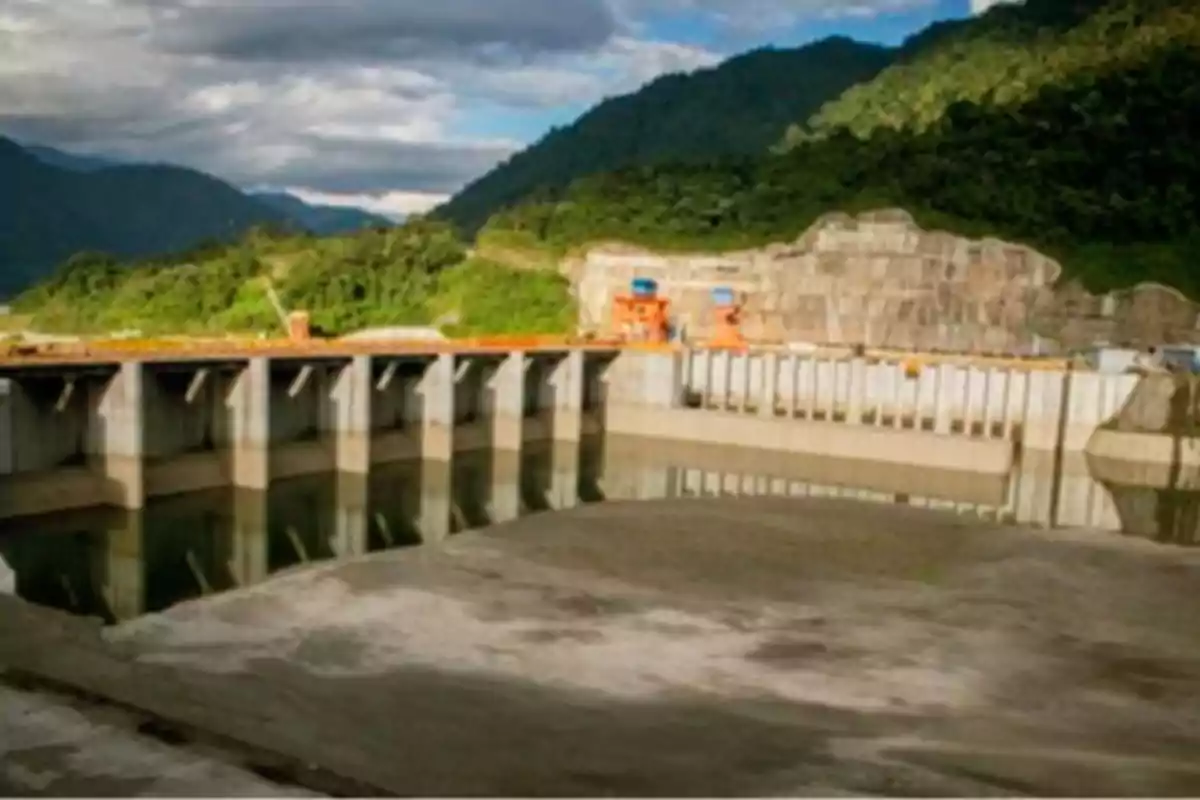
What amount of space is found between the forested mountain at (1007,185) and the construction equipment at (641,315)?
8733mm

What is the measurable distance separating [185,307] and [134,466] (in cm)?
4235

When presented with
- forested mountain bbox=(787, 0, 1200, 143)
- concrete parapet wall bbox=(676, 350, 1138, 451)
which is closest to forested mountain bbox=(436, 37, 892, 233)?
forested mountain bbox=(787, 0, 1200, 143)

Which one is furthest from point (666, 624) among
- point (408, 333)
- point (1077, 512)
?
point (408, 333)

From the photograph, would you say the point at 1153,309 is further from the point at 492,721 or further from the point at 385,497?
the point at 492,721

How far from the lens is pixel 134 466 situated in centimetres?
3366

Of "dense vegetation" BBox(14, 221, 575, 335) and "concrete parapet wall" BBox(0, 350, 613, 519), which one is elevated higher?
"dense vegetation" BBox(14, 221, 575, 335)

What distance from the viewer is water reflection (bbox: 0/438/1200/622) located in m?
28.3

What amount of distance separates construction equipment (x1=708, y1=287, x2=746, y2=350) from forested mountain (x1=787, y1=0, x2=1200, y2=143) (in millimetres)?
33621

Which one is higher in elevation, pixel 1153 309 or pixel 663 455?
pixel 1153 309

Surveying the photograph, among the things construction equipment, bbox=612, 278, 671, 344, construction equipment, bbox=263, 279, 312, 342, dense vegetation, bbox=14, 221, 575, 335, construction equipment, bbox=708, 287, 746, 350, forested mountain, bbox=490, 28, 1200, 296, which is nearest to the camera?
construction equipment, bbox=263, 279, 312, 342

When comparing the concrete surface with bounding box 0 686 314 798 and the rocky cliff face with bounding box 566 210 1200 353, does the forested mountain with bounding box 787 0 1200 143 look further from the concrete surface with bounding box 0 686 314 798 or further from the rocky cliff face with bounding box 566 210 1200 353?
the concrete surface with bounding box 0 686 314 798

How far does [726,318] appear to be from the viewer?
218ft

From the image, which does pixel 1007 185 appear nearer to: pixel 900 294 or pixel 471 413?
pixel 900 294

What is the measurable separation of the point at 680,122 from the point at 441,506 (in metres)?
152
